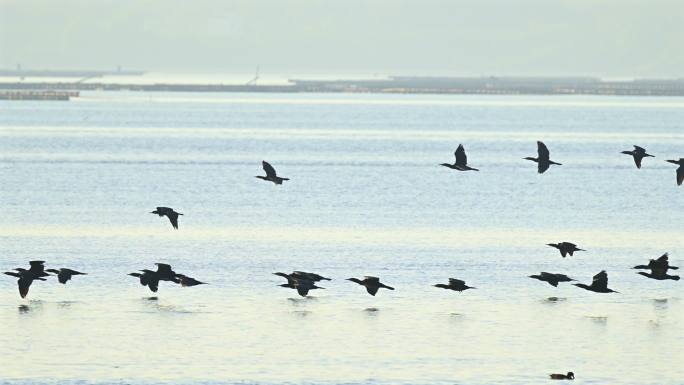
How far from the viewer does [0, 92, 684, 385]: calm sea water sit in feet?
113

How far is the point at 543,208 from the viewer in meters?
75.0

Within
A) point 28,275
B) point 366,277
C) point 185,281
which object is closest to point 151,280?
point 185,281

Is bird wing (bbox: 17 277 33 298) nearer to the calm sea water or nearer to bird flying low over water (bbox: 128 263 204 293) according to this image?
the calm sea water

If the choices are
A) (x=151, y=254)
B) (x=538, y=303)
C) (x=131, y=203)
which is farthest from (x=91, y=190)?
(x=538, y=303)

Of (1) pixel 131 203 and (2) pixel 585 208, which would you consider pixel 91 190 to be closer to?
(1) pixel 131 203

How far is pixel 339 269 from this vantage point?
4906 centimetres

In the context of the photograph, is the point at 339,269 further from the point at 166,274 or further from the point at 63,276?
the point at 63,276

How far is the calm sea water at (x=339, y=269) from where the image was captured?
34312 mm

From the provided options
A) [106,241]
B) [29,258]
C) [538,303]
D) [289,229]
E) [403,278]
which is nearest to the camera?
[538,303]

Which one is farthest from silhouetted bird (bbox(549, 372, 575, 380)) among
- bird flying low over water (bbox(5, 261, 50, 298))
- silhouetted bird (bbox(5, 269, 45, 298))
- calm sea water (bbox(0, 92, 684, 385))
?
silhouetted bird (bbox(5, 269, 45, 298))

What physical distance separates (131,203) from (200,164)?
32702mm

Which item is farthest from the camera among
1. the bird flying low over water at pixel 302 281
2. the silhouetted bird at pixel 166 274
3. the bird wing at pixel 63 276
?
the bird wing at pixel 63 276

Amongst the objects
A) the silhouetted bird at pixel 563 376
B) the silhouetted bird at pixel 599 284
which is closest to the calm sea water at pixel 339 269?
the silhouetted bird at pixel 563 376

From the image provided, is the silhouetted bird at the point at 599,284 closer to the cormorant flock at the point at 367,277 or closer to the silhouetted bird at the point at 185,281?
the cormorant flock at the point at 367,277
